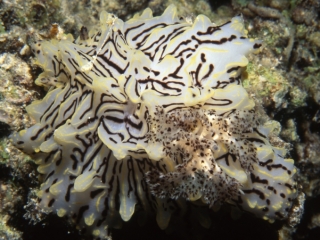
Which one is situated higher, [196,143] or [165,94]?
[165,94]

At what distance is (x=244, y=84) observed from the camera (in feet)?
12.9

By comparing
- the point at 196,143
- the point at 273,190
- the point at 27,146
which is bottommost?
the point at 27,146

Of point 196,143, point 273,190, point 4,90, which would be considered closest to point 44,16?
point 4,90

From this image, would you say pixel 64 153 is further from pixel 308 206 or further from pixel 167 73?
pixel 308 206

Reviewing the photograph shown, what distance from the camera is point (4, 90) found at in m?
3.62

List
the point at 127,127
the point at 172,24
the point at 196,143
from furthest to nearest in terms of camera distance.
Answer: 1. the point at 172,24
2. the point at 127,127
3. the point at 196,143

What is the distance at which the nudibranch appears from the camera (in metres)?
2.99

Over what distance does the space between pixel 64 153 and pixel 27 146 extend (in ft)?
1.56

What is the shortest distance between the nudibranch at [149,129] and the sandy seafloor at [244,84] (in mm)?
274

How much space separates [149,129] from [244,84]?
1547 mm

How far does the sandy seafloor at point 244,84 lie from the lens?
12.4 ft

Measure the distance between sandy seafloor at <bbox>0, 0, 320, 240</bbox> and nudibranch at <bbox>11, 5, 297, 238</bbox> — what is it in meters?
0.27

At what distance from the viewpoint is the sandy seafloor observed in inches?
148

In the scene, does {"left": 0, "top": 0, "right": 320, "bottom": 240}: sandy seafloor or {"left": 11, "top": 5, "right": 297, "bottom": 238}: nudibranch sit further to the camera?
{"left": 0, "top": 0, "right": 320, "bottom": 240}: sandy seafloor
